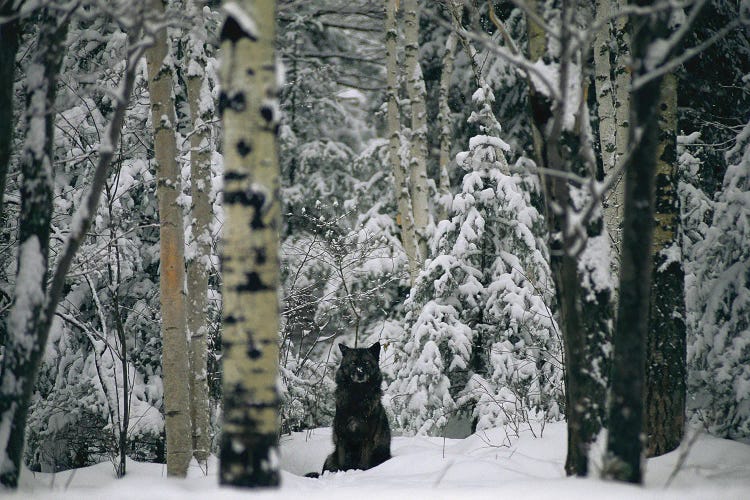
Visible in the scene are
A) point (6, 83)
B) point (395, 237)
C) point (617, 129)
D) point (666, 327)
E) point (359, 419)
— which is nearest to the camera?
point (6, 83)

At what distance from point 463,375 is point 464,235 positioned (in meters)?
→ 2.49

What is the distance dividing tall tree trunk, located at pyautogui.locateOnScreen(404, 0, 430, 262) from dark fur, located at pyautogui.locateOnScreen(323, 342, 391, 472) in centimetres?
419

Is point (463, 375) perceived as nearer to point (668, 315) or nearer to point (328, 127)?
Answer: point (668, 315)

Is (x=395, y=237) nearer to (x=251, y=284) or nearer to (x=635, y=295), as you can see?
(x=635, y=295)

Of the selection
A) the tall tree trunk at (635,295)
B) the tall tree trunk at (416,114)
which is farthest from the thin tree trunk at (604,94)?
the tall tree trunk at (635,295)

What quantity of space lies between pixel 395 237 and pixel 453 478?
9.55m

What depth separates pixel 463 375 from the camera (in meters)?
10.2

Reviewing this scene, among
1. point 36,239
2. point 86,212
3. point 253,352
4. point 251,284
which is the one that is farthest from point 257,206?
point 36,239

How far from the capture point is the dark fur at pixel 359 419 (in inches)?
284

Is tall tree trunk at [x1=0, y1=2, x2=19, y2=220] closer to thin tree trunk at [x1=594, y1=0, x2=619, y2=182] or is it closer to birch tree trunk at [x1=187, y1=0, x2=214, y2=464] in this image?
birch tree trunk at [x1=187, y1=0, x2=214, y2=464]

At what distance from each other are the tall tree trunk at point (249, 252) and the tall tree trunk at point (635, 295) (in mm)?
1832

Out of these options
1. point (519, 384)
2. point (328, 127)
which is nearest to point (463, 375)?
point (519, 384)

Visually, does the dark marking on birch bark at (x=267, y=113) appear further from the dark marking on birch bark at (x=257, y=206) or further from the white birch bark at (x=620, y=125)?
the white birch bark at (x=620, y=125)

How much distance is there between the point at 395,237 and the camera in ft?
46.5
